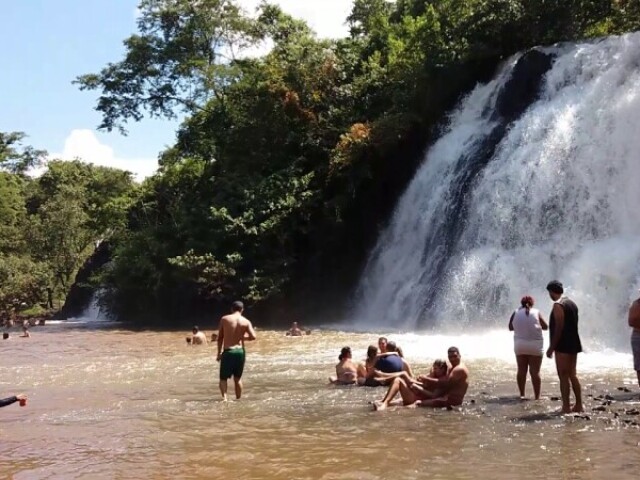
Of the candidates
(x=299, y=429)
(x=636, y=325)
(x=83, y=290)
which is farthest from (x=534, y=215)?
(x=83, y=290)

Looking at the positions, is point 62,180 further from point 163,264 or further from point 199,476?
point 199,476

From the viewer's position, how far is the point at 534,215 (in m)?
18.8

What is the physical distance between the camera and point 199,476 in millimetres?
6105

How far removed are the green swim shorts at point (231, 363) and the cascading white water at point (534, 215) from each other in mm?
7708

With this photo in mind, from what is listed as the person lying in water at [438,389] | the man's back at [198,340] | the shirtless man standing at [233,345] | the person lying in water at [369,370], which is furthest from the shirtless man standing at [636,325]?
the man's back at [198,340]

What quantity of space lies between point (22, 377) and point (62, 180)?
4252 centimetres

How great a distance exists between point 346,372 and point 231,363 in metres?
1.96

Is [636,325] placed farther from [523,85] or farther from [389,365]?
[523,85]

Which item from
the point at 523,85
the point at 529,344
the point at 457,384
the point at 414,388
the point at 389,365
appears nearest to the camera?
the point at 457,384

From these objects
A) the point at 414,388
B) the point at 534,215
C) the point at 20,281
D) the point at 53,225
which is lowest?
the point at 414,388

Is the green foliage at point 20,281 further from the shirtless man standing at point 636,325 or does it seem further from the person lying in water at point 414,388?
the shirtless man standing at point 636,325

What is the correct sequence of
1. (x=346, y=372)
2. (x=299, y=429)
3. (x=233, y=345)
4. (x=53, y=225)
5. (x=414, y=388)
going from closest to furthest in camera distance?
(x=299, y=429), (x=414, y=388), (x=233, y=345), (x=346, y=372), (x=53, y=225)

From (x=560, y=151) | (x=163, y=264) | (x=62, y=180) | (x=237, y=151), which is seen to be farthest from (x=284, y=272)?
(x=62, y=180)

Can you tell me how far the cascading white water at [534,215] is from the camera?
1627 cm
